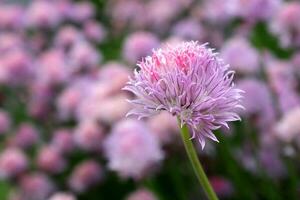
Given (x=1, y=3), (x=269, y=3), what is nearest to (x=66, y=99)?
(x=269, y=3)

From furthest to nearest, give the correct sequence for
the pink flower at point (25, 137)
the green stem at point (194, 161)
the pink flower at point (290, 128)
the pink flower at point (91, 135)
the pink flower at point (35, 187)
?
the pink flower at point (25, 137)
the pink flower at point (35, 187)
the pink flower at point (91, 135)
the pink flower at point (290, 128)
the green stem at point (194, 161)

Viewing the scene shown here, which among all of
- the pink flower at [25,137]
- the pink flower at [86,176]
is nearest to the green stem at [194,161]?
the pink flower at [86,176]

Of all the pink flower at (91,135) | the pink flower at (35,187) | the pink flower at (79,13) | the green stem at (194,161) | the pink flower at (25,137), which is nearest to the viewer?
the green stem at (194,161)

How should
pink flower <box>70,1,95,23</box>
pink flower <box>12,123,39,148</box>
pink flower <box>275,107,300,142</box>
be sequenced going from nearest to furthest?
pink flower <box>275,107,300,142</box> → pink flower <box>12,123,39,148</box> → pink flower <box>70,1,95,23</box>

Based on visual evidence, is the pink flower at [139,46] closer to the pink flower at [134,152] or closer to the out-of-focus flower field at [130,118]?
the out-of-focus flower field at [130,118]

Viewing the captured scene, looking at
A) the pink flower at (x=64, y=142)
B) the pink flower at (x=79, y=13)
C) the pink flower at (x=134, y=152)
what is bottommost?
the pink flower at (x=134, y=152)

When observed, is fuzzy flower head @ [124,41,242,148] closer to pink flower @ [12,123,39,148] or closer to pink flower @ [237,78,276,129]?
pink flower @ [237,78,276,129]

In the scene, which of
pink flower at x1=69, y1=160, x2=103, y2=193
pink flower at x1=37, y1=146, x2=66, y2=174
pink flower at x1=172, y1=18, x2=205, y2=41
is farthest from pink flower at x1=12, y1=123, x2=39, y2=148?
pink flower at x1=172, y1=18, x2=205, y2=41
